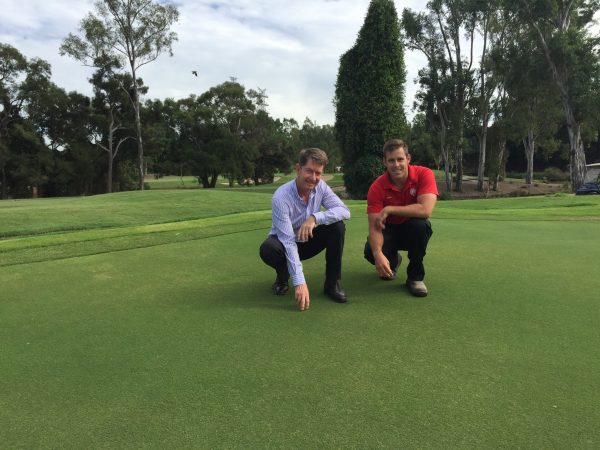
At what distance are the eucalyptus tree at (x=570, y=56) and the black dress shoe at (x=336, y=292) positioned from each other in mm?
28044

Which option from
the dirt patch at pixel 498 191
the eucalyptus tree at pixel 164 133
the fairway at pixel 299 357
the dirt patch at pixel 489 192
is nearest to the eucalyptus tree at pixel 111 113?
the eucalyptus tree at pixel 164 133

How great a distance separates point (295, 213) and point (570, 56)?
28.1 m

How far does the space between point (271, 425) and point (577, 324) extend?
2.31 meters

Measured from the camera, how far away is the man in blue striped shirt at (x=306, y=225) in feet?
11.8

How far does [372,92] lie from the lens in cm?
2383

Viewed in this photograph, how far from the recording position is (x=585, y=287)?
3773mm

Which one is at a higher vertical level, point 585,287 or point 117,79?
point 117,79

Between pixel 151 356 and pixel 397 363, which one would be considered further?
pixel 151 356

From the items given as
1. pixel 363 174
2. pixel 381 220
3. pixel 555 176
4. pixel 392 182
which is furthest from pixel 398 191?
pixel 555 176

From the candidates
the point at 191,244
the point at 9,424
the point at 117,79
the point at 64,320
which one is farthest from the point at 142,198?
the point at 117,79

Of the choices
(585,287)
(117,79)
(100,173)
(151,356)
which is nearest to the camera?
(151,356)

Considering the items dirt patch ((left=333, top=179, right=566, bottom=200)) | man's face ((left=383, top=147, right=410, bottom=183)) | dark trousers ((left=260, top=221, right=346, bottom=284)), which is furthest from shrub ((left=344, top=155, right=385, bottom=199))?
dark trousers ((left=260, top=221, right=346, bottom=284))

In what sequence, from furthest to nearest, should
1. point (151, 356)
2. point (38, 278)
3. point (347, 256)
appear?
1. point (347, 256)
2. point (38, 278)
3. point (151, 356)

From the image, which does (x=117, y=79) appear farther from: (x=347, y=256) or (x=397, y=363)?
(x=397, y=363)
